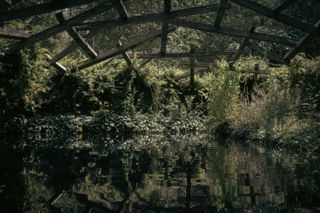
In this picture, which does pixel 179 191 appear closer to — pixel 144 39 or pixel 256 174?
Answer: pixel 256 174

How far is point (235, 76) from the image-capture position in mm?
14047

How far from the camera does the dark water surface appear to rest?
4766 mm

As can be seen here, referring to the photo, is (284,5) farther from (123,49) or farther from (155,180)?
(123,49)

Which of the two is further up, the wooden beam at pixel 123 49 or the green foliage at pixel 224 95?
the wooden beam at pixel 123 49

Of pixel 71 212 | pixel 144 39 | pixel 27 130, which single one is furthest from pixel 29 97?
pixel 71 212

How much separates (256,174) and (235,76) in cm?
751

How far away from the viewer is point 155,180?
6.23 metres

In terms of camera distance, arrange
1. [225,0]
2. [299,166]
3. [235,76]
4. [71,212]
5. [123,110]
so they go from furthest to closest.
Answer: [123,110], [235,76], [225,0], [299,166], [71,212]

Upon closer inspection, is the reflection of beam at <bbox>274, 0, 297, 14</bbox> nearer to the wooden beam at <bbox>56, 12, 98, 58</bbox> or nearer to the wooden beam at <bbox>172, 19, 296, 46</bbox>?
the wooden beam at <bbox>172, 19, 296, 46</bbox>

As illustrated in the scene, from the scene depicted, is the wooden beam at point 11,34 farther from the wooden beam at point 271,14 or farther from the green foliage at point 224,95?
the green foliage at point 224,95

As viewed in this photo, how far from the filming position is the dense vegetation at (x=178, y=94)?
13156 millimetres

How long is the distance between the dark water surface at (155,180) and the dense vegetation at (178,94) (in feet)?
9.17

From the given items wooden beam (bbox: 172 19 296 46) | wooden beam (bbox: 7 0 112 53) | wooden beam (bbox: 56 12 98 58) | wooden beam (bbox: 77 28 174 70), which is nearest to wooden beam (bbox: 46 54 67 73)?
wooden beam (bbox: 77 28 174 70)

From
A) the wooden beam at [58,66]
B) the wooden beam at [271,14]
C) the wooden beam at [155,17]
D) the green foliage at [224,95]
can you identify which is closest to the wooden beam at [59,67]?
the wooden beam at [58,66]
